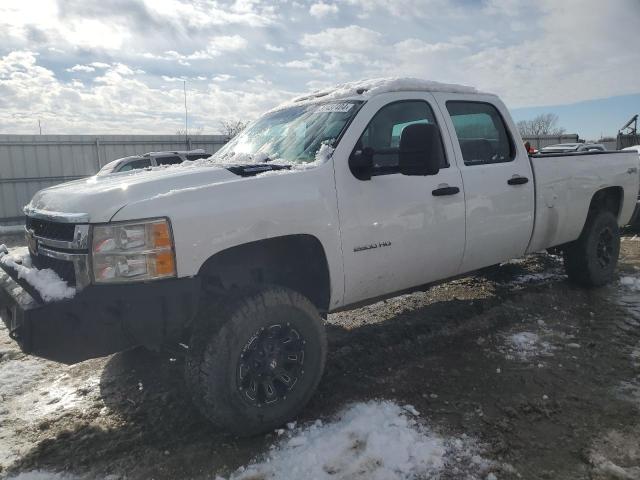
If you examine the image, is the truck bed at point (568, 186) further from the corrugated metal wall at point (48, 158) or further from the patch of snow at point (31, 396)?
Result: the corrugated metal wall at point (48, 158)

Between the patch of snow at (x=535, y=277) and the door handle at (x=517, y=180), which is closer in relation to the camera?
the door handle at (x=517, y=180)

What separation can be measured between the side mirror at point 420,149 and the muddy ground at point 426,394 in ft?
4.94

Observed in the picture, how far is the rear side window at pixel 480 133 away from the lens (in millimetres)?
3980

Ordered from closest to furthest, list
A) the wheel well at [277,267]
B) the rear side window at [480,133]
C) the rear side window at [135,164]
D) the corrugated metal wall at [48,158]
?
the wheel well at [277,267]
the rear side window at [480,133]
the rear side window at [135,164]
the corrugated metal wall at [48,158]

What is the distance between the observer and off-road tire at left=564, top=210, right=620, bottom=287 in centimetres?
528

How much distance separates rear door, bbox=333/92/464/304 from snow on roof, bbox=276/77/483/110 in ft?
0.20

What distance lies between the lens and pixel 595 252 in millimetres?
5379

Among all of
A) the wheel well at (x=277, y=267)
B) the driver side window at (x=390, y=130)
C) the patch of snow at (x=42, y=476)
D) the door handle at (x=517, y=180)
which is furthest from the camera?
the door handle at (x=517, y=180)

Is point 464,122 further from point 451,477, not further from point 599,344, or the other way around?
point 451,477

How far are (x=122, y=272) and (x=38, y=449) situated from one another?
1.31 meters

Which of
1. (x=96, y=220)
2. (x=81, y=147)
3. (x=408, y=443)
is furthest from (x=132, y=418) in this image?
(x=81, y=147)

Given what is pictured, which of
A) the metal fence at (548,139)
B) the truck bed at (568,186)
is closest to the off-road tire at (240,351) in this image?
the truck bed at (568,186)

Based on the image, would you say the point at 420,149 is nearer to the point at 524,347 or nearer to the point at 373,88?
the point at 373,88

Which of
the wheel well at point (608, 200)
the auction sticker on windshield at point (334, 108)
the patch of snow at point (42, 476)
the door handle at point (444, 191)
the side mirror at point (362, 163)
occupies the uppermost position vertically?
the auction sticker on windshield at point (334, 108)
